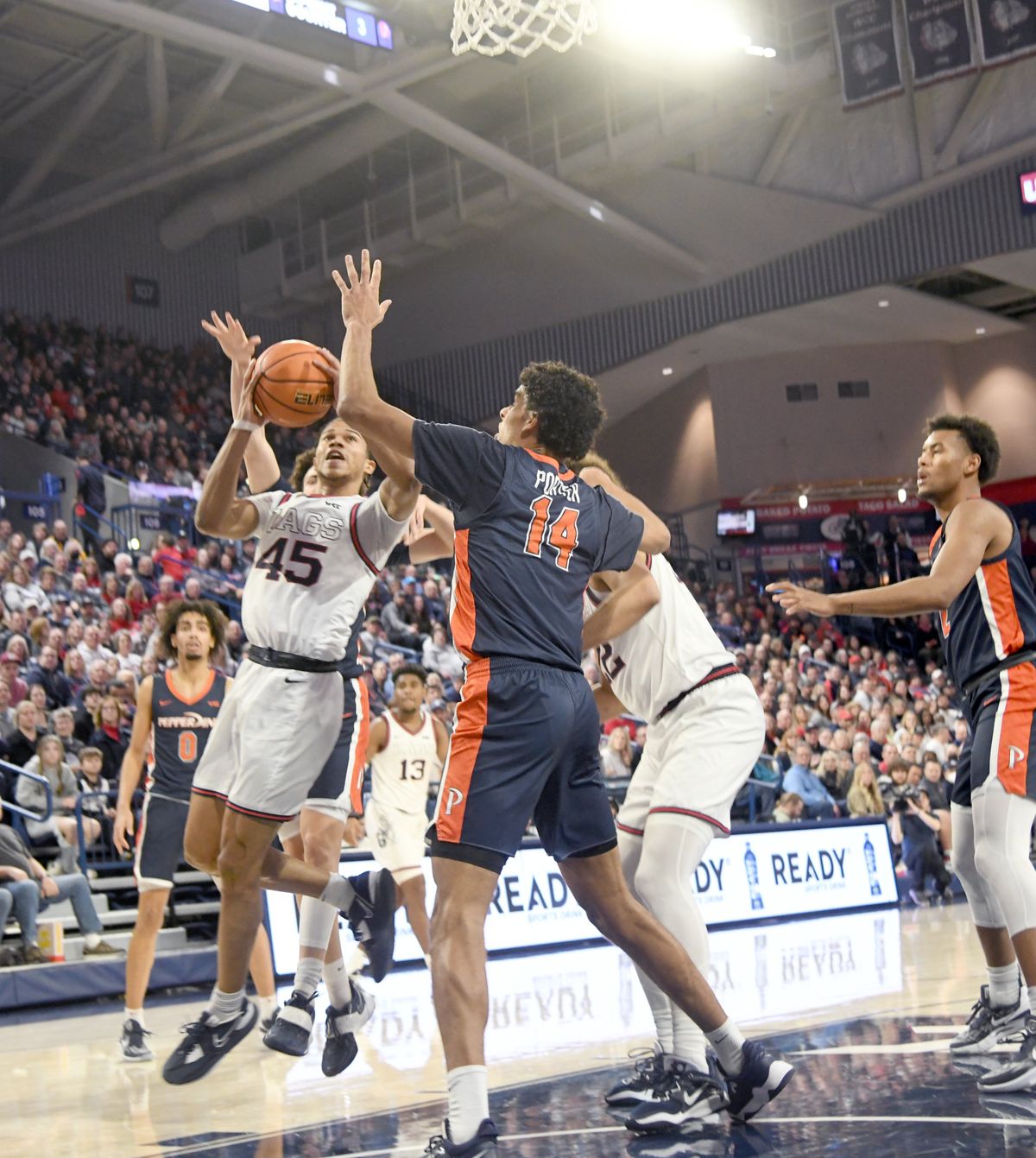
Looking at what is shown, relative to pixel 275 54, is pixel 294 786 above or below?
below

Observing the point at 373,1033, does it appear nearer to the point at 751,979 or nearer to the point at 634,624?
the point at 751,979

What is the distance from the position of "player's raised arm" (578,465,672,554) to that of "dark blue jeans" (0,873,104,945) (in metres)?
5.84

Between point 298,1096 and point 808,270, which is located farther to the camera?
point 808,270

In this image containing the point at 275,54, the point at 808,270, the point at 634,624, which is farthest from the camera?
the point at 808,270

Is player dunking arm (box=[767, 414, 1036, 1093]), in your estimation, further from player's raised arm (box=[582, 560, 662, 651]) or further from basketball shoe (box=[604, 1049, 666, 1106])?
basketball shoe (box=[604, 1049, 666, 1106])

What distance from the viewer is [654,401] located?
31.5m

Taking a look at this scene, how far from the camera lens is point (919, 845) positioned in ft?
49.5

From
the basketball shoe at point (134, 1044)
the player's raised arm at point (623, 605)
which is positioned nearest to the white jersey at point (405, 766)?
the basketball shoe at point (134, 1044)

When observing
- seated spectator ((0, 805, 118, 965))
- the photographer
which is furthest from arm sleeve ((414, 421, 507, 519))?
the photographer

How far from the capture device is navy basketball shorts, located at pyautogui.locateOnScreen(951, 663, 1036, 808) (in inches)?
196

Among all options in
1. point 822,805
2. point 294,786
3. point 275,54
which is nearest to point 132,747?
point 294,786

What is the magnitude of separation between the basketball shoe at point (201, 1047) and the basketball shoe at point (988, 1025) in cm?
272

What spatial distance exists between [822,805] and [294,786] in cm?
1142

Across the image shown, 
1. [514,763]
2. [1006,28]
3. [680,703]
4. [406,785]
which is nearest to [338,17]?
[1006,28]
